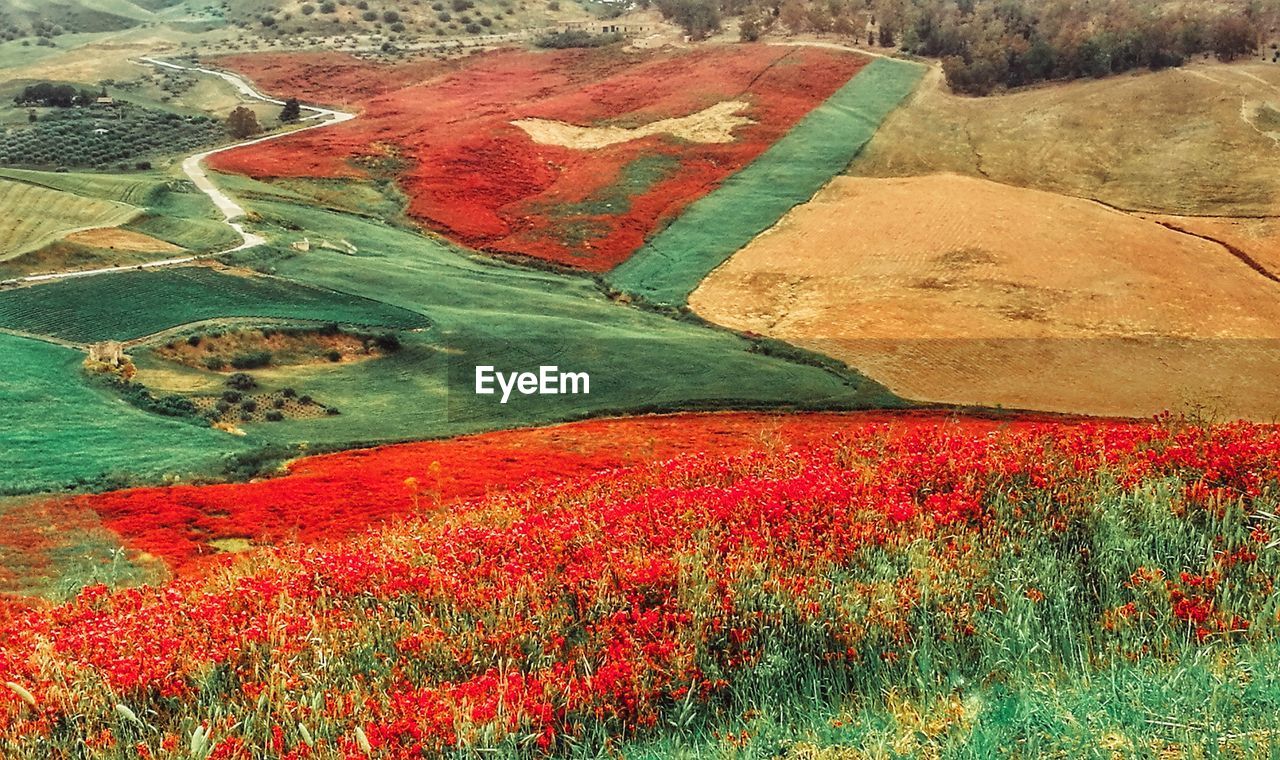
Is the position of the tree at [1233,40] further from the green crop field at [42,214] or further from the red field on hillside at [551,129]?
the green crop field at [42,214]

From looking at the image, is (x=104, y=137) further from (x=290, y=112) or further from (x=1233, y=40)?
(x=1233, y=40)

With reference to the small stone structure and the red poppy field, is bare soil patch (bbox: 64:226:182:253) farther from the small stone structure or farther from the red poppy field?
the red poppy field

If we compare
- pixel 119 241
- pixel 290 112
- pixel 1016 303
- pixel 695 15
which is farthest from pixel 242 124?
pixel 1016 303

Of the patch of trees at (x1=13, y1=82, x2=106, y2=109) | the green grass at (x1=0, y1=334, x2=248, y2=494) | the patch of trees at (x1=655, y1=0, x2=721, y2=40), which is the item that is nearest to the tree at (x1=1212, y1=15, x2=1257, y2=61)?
the patch of trees at (x1=655, y1=0, x2=721, y2=40)

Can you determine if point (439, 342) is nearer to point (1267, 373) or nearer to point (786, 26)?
point (1267, 373)

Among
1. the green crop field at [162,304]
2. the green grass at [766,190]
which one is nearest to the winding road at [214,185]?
the green crop field at [162,304]

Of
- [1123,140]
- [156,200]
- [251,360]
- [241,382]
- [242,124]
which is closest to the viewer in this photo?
[241,382]

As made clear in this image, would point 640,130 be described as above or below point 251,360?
above
